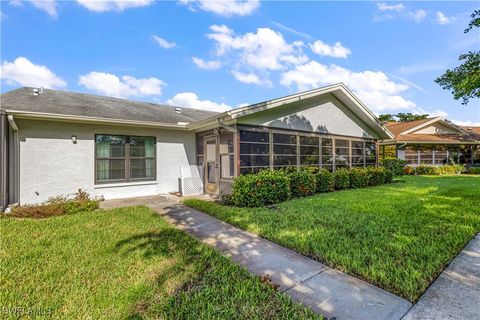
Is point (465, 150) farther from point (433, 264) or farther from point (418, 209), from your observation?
point (433, 264)

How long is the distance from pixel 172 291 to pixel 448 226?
18.3ft

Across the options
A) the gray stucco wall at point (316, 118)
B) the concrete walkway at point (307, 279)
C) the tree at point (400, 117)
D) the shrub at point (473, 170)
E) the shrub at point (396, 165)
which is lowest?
the concrete walkway at point (307, 279)

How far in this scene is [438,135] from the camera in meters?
22.0

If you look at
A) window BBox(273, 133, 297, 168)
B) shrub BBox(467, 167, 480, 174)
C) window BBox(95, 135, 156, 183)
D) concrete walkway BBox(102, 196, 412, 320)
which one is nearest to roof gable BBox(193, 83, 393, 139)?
window BBox(273, 133, 297, 168)

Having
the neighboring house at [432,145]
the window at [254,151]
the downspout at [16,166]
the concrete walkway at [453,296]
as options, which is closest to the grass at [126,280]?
the concrete walkway at [453,296]

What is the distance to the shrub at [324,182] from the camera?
382 inches

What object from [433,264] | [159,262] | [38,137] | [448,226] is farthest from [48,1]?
[448,226]

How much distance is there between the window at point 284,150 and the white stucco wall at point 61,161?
16.7 feet

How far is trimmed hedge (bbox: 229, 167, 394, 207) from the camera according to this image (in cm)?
721

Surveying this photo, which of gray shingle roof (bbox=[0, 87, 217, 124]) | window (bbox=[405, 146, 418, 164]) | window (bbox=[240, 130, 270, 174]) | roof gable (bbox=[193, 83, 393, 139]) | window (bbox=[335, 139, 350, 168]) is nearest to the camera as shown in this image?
gray shingle roof (bbox=[0, 87, 217, 124])

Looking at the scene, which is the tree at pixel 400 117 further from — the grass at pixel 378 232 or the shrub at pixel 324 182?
the grass at pixel 378 232

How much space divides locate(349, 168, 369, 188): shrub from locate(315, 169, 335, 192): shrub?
169 cm

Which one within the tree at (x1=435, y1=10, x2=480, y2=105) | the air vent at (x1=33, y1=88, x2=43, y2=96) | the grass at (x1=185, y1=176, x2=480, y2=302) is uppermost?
the tree at (x1=435, y1=10, x2=480, y2=105)

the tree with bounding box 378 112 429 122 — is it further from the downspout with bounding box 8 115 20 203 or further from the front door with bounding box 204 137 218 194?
the downspout with bounding box 8 115 20 203
